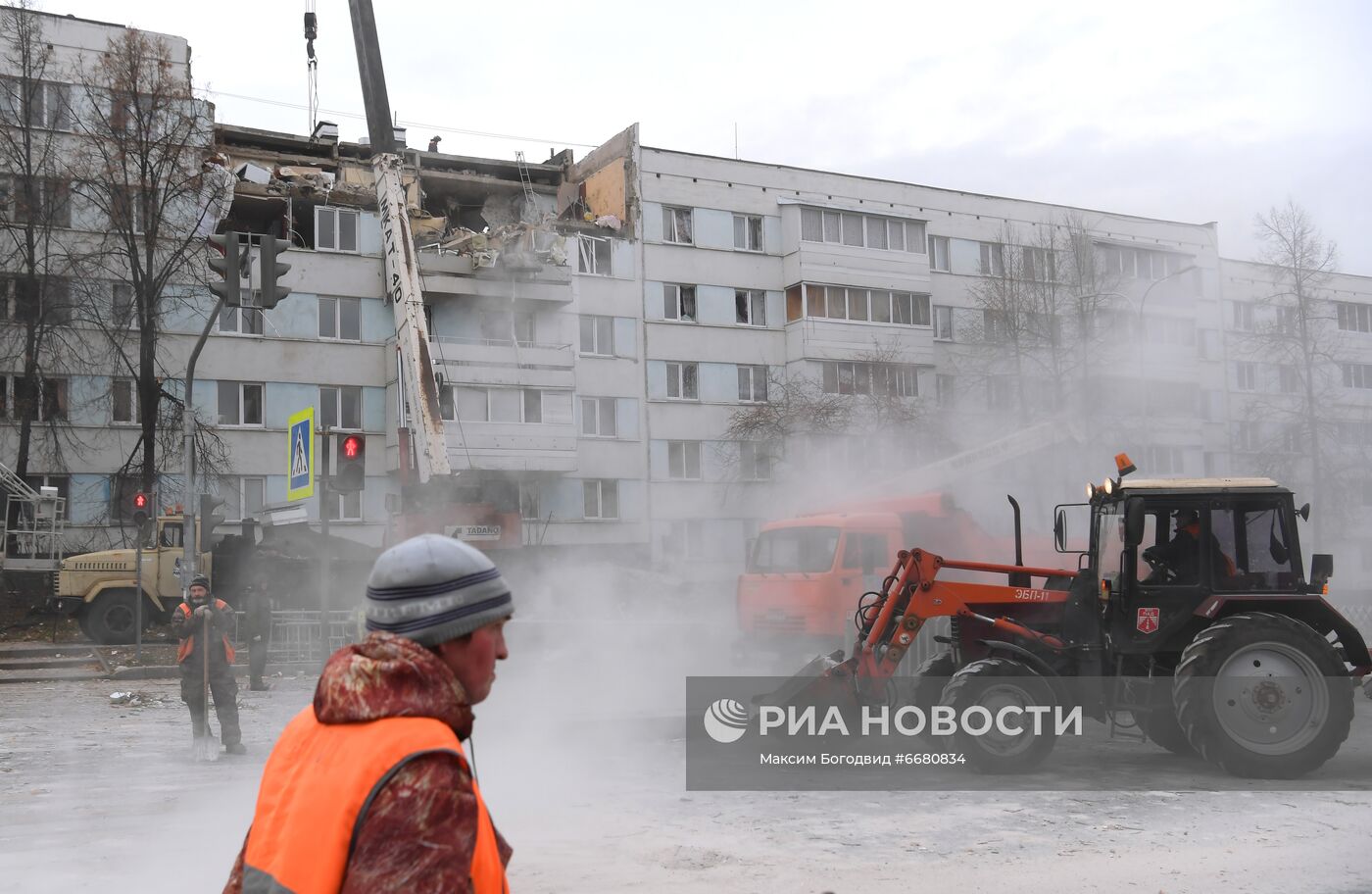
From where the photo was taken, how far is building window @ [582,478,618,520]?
39.5m

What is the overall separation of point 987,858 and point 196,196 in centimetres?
3233

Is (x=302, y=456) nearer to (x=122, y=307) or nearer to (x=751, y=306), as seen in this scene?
(x=122, y=307)

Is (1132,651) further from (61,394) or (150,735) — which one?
(61,394)

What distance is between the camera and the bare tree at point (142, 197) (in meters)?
32.5

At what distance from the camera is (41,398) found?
106 feet

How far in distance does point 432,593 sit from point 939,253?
152ft

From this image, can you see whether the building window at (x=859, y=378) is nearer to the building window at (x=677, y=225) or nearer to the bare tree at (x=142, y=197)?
the building window at (x=677, y=225)

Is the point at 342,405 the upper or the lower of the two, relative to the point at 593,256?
lower

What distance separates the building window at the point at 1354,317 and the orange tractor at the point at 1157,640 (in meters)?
47.5

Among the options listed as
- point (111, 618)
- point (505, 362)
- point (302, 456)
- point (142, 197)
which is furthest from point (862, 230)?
point (302, 456)

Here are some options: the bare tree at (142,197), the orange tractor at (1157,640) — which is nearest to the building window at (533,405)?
the bare tree at (142,197)

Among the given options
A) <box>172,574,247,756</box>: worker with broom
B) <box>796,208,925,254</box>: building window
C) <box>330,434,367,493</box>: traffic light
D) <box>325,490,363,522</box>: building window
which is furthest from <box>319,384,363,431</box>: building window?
<box>172,574,247,756</box>: worker with broom

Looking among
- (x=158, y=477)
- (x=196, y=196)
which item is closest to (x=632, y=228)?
(x=196, y=196)

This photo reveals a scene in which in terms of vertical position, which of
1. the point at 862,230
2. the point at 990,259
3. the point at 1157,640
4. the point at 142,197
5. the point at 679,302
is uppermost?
the point at 862,230
